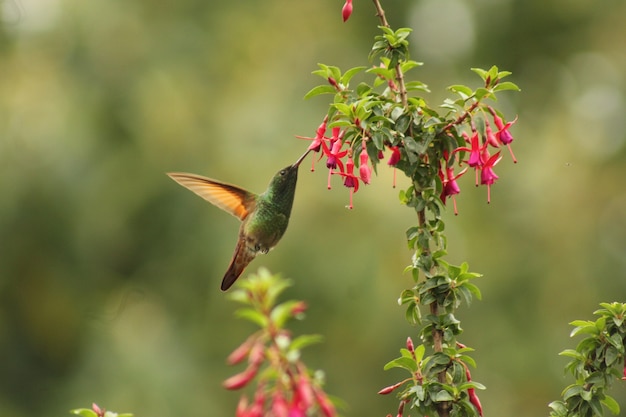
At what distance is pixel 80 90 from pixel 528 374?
4.62 metres

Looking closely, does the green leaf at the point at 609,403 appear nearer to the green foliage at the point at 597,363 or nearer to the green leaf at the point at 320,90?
the green foliage at the point at 597,363

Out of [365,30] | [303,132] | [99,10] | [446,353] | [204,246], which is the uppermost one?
[365,30]

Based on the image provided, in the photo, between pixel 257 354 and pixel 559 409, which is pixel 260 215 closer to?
pixel 559 409

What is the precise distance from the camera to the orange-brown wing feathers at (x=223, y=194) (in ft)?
10.4

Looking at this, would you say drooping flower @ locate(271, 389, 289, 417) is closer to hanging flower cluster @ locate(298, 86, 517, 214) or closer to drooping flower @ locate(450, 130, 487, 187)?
hanging flower cluster @ locate(298, 86, 517, 214)

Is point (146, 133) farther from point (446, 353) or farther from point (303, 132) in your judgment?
point (446, 353)

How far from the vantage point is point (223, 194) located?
3379 millimetres

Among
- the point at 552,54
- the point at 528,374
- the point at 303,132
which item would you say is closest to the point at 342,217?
the point at 303,132

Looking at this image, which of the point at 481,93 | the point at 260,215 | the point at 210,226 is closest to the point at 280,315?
the point at 481,93

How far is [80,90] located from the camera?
8688 millimetres

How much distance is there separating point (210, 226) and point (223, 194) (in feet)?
16.1

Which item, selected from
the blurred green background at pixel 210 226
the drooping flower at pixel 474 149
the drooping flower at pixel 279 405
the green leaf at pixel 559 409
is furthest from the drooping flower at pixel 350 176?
the blurred green background at pixel 210 226

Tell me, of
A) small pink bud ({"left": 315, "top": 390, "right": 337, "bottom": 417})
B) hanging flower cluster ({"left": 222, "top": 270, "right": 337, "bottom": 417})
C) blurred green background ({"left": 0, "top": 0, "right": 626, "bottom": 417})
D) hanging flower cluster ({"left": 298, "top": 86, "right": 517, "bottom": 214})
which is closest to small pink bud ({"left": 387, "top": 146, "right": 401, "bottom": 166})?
hanging flower cluster ({"left": 298, "top": 86, "right": 517, "bottom": 214})

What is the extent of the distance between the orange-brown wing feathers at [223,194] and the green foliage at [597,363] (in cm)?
142
